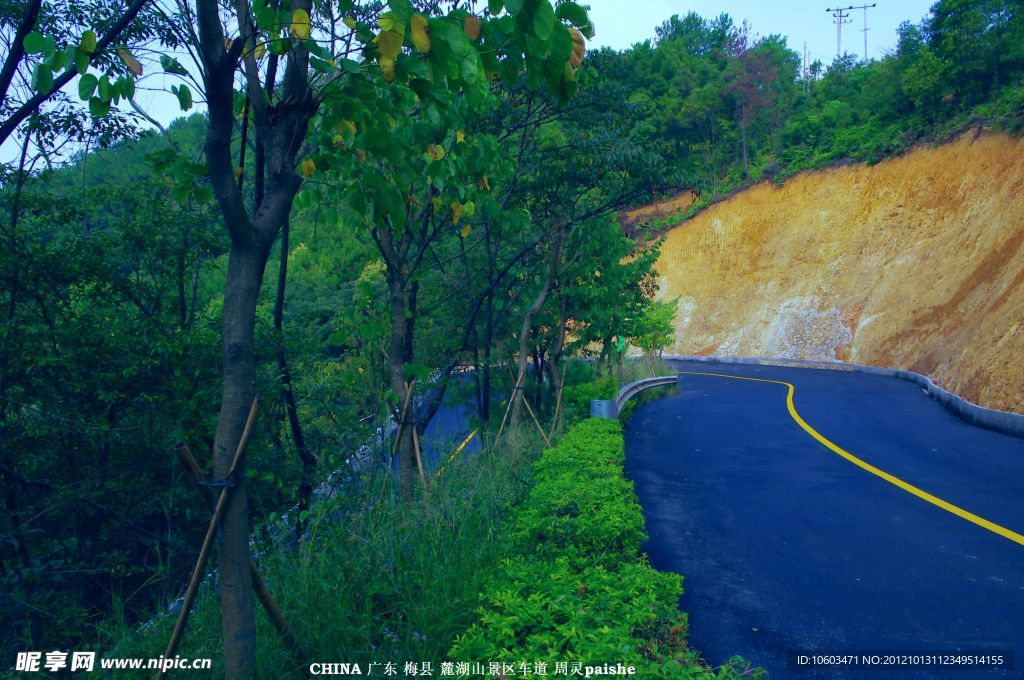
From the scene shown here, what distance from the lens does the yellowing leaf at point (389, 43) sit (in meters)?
2.85

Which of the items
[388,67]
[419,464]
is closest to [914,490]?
[419,464]

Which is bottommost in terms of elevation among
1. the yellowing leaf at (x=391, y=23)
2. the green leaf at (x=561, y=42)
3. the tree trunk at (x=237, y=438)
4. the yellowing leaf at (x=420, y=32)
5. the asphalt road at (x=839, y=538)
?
the asphalt road at (x=839, y=538)

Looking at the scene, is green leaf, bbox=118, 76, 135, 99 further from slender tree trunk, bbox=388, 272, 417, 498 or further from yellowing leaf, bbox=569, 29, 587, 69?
slender tree trunk, bbox=388, 272, 417, 498

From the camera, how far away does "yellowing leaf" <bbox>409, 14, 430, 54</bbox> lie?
101 inches

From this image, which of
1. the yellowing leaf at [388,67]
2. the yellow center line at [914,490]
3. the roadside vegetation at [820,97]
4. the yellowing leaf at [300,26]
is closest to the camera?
the yellowing leaf at [388,67]

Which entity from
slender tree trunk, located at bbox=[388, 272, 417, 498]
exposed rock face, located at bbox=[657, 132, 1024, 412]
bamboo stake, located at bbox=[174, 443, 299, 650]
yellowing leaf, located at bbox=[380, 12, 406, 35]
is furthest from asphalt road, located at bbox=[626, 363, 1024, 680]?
exposed rock face, located at bbox=[657, 132, 1024, 412]

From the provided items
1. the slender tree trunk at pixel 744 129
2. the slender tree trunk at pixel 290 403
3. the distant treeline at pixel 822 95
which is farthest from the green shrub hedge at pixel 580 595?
the slender tree trunk at pixel 744 129

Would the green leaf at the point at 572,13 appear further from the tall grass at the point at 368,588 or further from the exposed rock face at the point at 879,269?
the exposed rock face at the point at 879,269

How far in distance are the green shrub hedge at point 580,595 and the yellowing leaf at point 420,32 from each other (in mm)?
2931

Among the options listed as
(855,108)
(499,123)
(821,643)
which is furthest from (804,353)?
(821,643)

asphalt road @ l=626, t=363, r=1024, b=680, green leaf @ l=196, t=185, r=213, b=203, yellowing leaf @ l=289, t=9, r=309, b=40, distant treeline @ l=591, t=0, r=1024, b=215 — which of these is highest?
distant treeline @ l=591, t=0, r=1024, b=215

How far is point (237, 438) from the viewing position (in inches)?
142

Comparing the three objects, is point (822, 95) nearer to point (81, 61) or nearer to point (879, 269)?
point (879, 269)

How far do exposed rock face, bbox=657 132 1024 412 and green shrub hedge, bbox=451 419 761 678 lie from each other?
1608 centimetres
